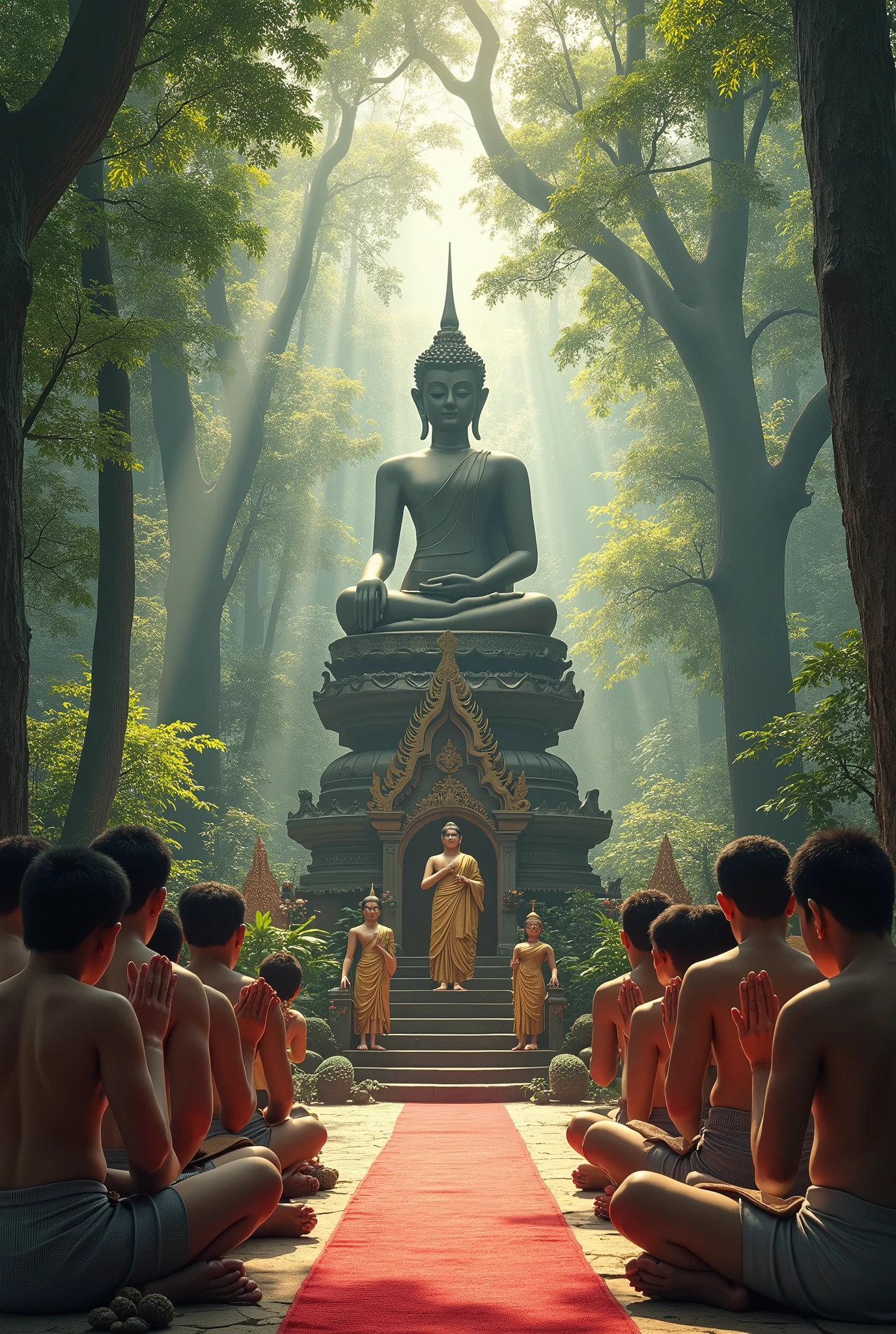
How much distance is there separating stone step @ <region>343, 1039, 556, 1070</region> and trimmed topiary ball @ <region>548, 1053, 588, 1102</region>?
107 cm

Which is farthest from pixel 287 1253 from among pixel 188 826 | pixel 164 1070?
pixel 188 826

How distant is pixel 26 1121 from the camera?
3416 millimetres

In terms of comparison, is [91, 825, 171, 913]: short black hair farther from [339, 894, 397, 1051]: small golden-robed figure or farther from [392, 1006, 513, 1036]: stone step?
[392, 1006, 513, 1036]: stone step

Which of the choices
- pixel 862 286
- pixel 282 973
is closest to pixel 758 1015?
pixel 282 973

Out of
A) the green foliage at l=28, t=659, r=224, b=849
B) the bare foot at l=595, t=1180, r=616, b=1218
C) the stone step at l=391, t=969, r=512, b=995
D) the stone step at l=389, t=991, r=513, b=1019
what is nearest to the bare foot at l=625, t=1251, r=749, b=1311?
the bare foot at l=595, t=1180, r=616, b=1218

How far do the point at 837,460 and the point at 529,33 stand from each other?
18817mm

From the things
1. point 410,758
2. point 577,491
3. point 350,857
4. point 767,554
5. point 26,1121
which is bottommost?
point 26,1121

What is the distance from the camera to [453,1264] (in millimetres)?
4465

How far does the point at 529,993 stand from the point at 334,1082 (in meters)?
2.27

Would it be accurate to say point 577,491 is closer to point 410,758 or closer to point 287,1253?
point 410,758

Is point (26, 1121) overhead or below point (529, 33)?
below

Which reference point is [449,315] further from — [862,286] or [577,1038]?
[862,286]

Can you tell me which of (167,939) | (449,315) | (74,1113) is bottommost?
(74,1113)

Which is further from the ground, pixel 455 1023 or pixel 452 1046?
pixel 455 1023
